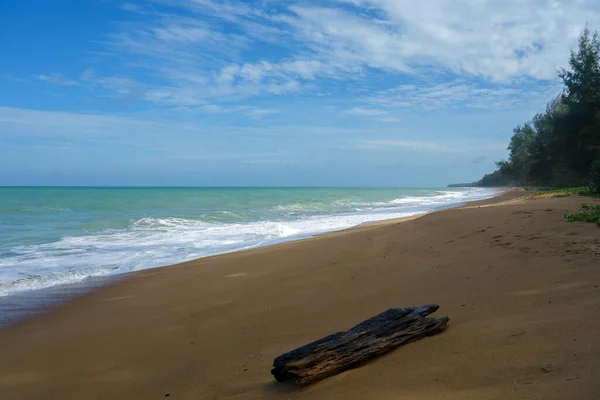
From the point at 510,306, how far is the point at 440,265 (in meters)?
2.33

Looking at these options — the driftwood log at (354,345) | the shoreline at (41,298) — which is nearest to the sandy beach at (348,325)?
the driftwood log at (354,345)

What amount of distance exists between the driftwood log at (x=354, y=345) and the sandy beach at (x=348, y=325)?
96 millimetres

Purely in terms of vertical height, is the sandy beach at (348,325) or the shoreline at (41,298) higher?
the sandy beach at (348,325)

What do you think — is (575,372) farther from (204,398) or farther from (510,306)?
(204,398)

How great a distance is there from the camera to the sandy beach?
312 centimetres

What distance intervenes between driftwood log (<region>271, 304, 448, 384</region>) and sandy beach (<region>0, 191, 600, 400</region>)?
96 mm

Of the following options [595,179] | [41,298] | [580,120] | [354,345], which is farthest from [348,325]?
[580,120]

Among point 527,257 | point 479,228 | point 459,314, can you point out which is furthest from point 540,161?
point 459,314

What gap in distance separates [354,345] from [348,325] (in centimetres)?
124

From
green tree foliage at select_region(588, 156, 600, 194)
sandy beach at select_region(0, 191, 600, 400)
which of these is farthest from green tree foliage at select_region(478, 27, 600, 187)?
sandy beach at select_region(0, 191, 600, 400)

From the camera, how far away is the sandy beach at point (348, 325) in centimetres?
312

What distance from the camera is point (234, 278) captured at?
8094 millimetres

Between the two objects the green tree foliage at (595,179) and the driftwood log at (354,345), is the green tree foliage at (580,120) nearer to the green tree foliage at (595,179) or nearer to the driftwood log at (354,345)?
the green tree foliage at (595,179)

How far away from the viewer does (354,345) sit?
3523 mm
